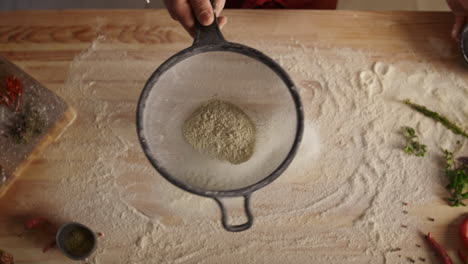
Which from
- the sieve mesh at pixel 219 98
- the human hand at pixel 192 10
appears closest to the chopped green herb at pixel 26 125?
the sieve mesh at pixel 219 98

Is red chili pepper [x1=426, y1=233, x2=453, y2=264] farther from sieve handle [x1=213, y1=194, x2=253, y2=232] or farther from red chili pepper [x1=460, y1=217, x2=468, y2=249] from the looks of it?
sieve handle [x1=213, y1=194, x2=253, y2=232]

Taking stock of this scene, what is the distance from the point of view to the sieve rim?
40.4 inches

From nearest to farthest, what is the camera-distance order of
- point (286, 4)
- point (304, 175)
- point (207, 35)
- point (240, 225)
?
1. point (207, 35)
2. point (240, 225)
3. point (304, 175)
4. point (286, 4)

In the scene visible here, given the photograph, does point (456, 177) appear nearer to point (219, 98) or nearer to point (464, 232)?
point (464, 232)

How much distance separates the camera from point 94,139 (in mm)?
1337

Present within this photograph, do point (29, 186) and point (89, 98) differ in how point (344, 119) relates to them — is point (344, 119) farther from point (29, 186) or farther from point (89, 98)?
point (29, 186)

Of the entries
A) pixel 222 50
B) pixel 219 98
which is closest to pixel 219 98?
pixel 219 98

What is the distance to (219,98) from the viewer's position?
125 centimetres

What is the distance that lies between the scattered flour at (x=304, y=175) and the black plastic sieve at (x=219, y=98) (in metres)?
0.18

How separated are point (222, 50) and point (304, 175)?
0.48m

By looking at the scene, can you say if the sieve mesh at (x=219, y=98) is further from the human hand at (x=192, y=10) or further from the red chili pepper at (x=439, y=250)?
the red chili pepper at (x=439, y=250)

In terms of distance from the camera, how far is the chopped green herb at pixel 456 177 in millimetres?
1270

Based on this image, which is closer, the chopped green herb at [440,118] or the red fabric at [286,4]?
the chopped green herb at [440,118]

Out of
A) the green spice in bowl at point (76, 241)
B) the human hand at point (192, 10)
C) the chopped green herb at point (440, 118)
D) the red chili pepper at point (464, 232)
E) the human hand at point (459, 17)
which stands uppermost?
the human hand at point (192, 10)
